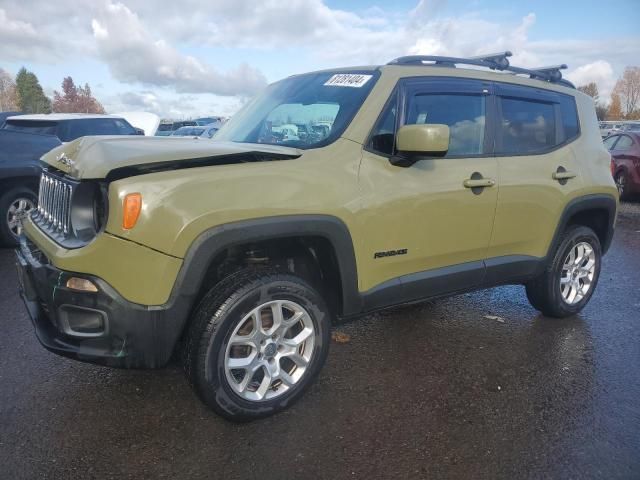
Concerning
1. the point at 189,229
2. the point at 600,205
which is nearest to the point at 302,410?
the point at 189,229

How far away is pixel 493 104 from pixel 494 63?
542 mm

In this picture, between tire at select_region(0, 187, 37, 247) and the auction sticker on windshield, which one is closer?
the auction sticker on windshield

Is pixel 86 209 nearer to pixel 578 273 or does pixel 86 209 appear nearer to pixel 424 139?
pixel 424 139

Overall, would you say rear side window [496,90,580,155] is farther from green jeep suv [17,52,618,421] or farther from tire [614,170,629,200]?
tire [614,170,629,200]

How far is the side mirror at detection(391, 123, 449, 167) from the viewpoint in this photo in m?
2.70

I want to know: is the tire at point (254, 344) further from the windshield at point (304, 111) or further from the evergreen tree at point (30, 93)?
the evergreen tree at point (30, 93)

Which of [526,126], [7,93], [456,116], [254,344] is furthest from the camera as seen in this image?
[7,93]

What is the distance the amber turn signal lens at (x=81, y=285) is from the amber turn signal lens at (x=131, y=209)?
325 millimetres

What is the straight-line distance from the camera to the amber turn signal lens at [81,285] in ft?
7.43

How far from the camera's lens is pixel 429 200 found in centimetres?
304

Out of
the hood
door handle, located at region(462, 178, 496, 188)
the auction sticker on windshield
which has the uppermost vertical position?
the auction sticker on windshield

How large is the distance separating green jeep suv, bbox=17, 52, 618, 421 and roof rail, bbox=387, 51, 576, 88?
2 cm

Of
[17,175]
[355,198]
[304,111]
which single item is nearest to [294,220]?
[355,198]

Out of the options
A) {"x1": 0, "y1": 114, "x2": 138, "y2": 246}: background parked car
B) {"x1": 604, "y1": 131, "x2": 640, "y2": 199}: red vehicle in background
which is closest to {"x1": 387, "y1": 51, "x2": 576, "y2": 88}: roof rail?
{"x1": 0, "y1": 114, "x2": 138, "y2": 246}: background parked car
